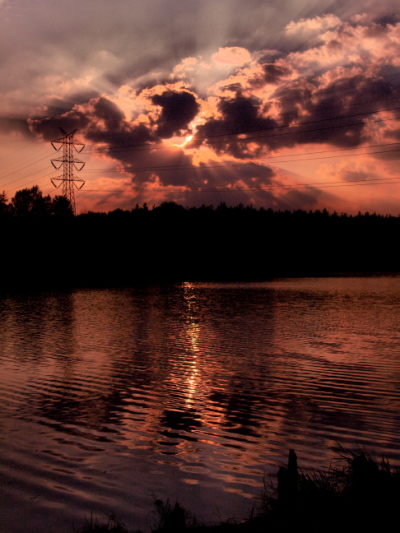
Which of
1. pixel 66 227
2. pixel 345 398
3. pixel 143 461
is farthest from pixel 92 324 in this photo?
pixel 66 227

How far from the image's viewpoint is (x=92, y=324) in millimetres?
29844

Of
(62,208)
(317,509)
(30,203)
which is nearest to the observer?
(317,509)

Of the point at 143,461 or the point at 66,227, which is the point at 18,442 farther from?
the point at 66,227

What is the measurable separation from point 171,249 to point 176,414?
144m

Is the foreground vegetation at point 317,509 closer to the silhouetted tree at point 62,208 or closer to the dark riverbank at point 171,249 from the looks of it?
the dark riverbank at point 171,249

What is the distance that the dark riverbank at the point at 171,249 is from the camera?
108750mm

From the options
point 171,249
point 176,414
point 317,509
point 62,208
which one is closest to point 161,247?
point 171,249

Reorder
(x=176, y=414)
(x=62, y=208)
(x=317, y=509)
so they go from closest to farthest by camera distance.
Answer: (x=317, y=509)
(x=176, y=414)
(x=62, y=208)

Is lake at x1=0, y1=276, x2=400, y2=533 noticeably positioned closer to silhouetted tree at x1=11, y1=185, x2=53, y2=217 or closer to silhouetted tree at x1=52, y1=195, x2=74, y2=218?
silhouetted tree at x1=52, y1=195, x2=74, y2=218

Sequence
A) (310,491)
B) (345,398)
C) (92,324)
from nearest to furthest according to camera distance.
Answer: (310,491), (345,398), (92,324)

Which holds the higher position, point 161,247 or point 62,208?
point 62,208

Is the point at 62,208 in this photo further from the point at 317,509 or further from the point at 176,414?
the point at 317,509

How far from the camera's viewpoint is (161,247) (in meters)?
152

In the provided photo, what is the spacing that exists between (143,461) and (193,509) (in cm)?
194
